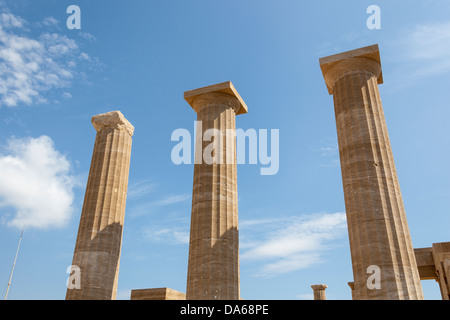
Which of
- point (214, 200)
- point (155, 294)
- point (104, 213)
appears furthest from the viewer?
point (104, 213)

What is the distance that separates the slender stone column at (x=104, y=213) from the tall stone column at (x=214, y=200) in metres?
6.62

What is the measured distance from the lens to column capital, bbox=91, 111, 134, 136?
27.9m

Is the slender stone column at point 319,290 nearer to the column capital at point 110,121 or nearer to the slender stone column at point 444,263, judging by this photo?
the slender stone column at point 444,263

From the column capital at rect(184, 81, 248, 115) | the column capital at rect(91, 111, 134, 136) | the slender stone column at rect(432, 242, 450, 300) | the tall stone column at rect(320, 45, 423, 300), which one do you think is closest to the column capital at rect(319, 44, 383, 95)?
the tall stone column at rect(320, 45, 423, 300)

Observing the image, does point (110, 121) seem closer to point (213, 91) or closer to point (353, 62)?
point (213, 91)

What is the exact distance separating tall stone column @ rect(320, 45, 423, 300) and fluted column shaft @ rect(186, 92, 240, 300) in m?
5.94

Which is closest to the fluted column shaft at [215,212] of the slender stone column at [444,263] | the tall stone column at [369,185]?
the tall stone column at [369,185]

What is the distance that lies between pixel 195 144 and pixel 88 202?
334 inches

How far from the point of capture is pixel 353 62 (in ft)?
70.4

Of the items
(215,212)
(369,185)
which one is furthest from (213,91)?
(369,185)

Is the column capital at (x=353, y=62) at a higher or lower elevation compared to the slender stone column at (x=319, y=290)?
higher

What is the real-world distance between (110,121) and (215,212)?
1183 centimetres

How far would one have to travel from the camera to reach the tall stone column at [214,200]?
19.4m
